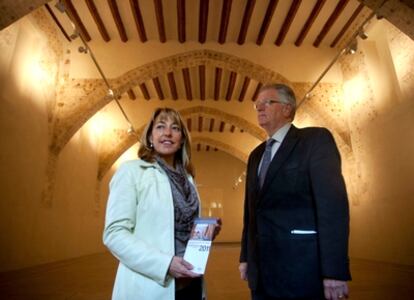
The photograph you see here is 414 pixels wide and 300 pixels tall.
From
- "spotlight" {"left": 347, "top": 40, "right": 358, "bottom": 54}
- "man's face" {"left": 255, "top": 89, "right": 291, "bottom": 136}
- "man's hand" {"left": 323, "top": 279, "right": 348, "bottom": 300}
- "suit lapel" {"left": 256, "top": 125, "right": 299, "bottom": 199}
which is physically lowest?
"man's hand" {"left": 323, "top": 279, "right": 348, "bottom": 300}

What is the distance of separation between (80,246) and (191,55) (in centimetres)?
590

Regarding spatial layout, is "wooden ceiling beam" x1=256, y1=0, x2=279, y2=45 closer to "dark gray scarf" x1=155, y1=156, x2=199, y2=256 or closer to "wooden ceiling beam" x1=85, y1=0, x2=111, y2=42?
"wooden ceiling beam" x1=85, y1=0, x2=111, y2=42

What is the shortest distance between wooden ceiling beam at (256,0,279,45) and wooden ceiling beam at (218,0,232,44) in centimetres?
81

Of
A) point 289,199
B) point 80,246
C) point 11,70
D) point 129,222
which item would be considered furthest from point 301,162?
point 80,246

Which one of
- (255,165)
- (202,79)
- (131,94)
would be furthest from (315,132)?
(131,94)

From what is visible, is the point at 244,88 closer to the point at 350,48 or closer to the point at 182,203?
the point at 350,48

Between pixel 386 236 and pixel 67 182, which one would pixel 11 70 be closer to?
pixel 67 182

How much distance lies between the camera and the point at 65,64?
7.23 m

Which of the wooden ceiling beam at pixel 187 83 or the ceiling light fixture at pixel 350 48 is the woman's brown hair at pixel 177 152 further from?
the wooden ceiling beam at pixel 187 83

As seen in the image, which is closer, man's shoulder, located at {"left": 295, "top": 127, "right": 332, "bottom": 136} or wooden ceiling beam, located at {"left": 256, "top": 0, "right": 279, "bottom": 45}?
man's shoulder, located at {"left": 295, "top": 127, "right": 332, "bottom": 136}

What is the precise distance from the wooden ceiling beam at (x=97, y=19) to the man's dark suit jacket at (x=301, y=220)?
233 inches

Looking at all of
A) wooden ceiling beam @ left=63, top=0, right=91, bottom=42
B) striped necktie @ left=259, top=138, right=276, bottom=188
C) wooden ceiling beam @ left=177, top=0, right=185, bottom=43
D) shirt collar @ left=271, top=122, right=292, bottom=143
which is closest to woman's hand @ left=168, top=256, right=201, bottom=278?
striped necktie @ left=259, top=138, right=276, bottom=188

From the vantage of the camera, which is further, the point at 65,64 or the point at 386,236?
the point at 65,64

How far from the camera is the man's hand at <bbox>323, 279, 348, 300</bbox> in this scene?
1.32 metres
